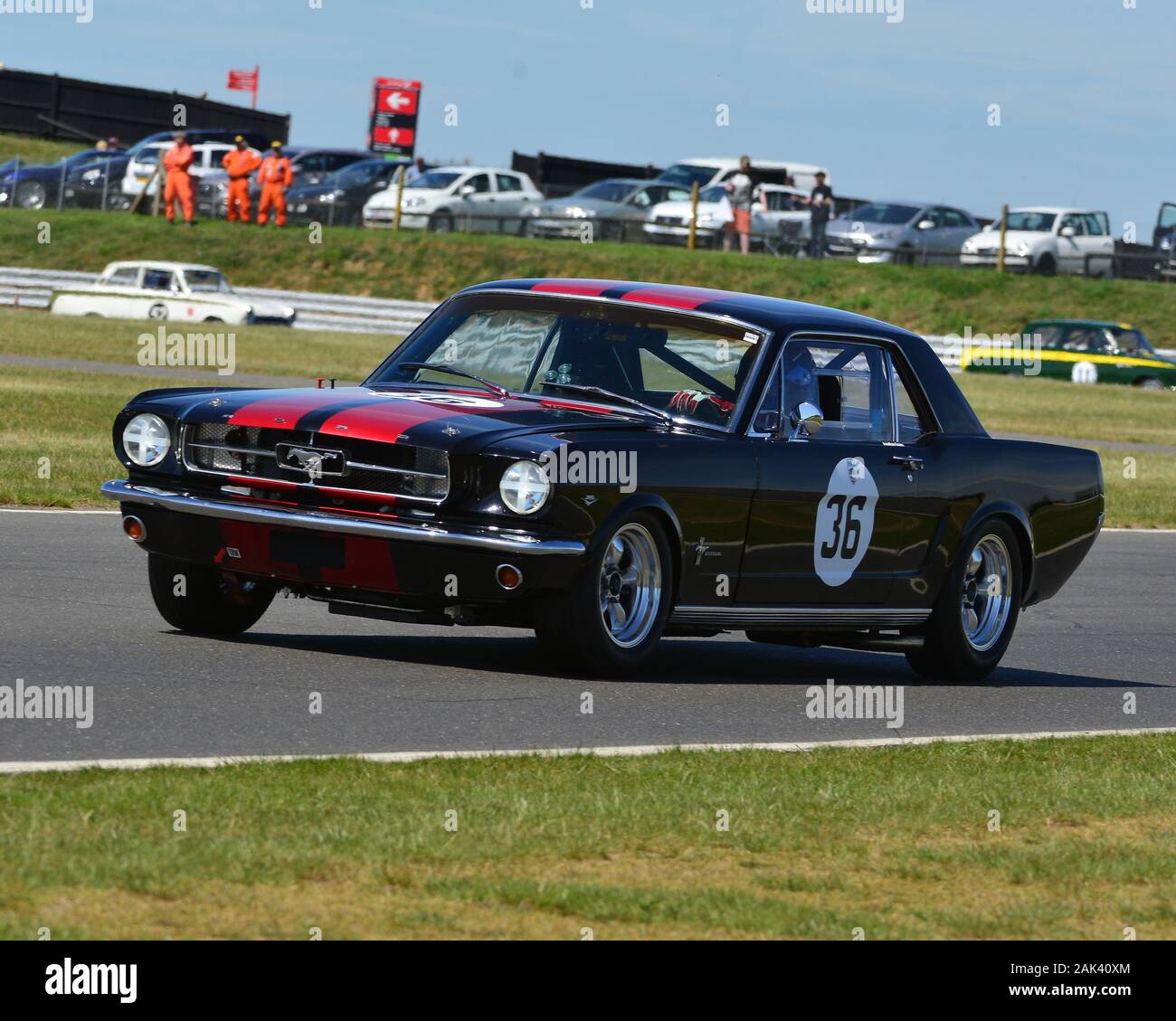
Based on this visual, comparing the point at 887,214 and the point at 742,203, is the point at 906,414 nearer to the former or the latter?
the point at 742,203

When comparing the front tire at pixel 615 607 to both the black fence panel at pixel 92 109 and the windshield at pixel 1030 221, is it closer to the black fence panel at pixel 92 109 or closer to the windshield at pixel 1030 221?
the windshield at pixel 1030 221

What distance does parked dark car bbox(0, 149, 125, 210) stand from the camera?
49.3m

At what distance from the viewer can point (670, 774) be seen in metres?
6.94

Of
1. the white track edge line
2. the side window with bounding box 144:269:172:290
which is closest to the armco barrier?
the side window with bounding box 144:269:172:290

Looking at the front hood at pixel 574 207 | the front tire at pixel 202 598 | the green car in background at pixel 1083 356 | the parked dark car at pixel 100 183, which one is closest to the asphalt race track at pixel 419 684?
the front tire at pixel 202 598

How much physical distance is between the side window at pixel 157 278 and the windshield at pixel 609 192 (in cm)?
1240

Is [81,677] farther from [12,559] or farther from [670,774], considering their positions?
[12,559]

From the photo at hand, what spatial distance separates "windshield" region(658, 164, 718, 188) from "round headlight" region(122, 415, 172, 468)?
1547 inches

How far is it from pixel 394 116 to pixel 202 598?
55.0 meters

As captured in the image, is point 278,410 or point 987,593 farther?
point 987,593

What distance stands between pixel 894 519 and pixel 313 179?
4047 centimetres

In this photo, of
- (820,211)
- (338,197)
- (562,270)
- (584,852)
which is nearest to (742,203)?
(820,211)

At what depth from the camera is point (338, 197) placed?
1881 inches

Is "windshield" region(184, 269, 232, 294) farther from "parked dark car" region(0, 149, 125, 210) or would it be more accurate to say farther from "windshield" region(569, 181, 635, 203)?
"parked dark car" region(0, 149, 125, 210)
